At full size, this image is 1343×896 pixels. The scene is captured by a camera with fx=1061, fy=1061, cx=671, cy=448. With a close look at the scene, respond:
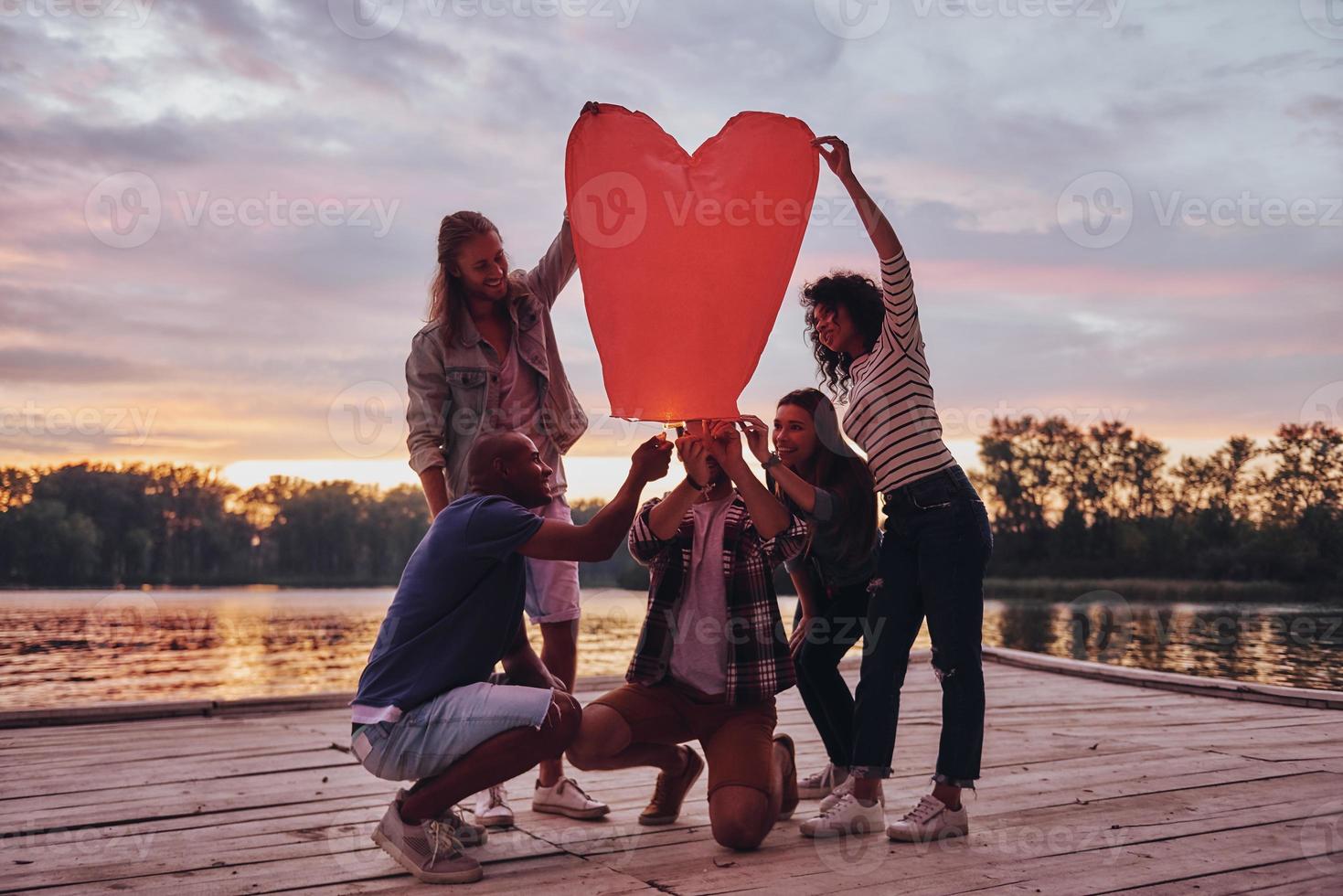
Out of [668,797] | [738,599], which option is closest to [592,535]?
[738,599]

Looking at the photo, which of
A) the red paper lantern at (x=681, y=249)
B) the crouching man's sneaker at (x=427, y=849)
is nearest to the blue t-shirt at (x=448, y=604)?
the crouching man's sneaker at (x=427, y=849)

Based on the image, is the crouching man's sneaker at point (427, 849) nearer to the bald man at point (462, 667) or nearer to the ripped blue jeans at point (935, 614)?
the bald man at point (462, 667)

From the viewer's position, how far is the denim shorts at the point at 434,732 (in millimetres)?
2512

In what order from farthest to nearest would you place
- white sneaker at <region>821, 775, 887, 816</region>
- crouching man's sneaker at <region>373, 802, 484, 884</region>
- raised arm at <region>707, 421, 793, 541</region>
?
white sneaker at <region>821, 775, 887, 816</region>, raised arm at <region>707, 421, 793, 541</region>, crouching man's sneaker at <region>373, 802, 484, 884</region>

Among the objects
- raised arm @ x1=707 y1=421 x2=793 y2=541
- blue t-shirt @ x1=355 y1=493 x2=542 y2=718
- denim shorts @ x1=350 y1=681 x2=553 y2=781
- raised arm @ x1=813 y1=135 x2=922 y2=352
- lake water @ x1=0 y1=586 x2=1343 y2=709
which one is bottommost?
lake water @ x1=0 y1=586 x2=1343 y2=709

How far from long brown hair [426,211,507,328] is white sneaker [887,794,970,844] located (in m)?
1.87

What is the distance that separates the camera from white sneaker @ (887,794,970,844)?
2.76 meters

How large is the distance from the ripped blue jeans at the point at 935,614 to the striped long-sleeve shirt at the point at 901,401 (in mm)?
52

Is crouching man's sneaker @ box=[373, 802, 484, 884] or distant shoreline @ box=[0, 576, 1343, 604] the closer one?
crouching man's sneaker @ box=[373, 802, 484, 884]

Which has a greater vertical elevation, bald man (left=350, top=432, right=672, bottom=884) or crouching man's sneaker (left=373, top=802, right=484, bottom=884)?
bald man (left=350, top=432, right=672, bottom=884)

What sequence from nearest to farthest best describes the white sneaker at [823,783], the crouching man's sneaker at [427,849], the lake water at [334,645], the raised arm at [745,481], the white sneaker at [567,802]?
the crouching man's sneaker at [427,849]
the raised arm at [745,481]
the white sneaker at [567,802]
the white sneaker at [823,783]
the lake water at [334,645]

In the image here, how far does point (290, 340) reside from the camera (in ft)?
84.8

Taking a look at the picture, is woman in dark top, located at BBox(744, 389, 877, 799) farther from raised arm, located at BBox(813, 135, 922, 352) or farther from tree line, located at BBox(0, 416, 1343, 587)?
tree line, located at BBox(0, 416, 1343, 587)

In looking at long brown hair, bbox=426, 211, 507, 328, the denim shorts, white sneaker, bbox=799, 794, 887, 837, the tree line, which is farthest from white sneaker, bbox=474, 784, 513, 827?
the tree line
